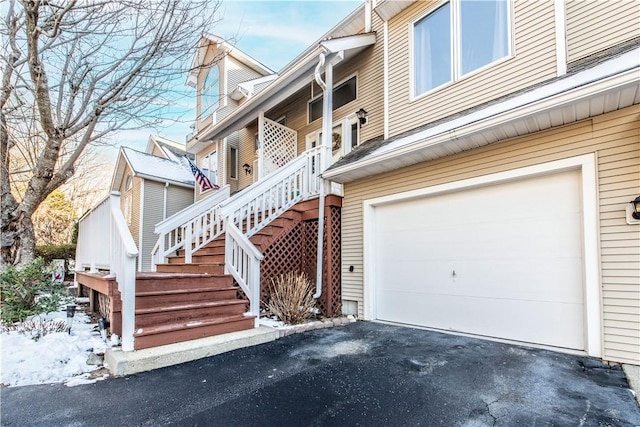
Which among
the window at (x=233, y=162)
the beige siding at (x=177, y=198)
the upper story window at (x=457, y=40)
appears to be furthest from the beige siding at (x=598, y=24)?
the beige siding at (x=177, y=198)

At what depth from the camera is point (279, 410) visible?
8.80 feet

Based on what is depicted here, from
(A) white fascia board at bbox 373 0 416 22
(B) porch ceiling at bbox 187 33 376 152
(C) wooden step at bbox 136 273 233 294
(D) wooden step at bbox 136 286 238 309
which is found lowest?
(D) wooden step at bbox 136 286 238 309

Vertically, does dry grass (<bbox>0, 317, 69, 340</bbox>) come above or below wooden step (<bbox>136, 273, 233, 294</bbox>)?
below

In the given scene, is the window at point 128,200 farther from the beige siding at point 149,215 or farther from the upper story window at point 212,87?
the upper story window at point 212,87

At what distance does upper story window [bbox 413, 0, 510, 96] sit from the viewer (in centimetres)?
514

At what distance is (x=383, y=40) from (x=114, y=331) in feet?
24.4

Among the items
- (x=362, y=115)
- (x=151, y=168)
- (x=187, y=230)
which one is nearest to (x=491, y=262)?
(x=362, y=115)

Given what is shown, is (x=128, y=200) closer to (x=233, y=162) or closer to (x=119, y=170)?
(x=119, y=170)

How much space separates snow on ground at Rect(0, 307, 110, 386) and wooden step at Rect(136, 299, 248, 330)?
66 centimetres

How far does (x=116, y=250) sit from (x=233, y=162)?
7511 mm

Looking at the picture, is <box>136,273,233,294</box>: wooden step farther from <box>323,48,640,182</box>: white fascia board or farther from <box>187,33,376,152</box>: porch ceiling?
<box>187,33,376,152</box>: porch ceiling

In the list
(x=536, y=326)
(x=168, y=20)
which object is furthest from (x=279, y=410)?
(x=168, y=20)

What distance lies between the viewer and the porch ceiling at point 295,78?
6684 millimetres

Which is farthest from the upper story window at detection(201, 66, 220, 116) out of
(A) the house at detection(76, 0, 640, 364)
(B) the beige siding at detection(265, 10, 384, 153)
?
(B) the beige siding at detection(265, 10, 384, 153)
